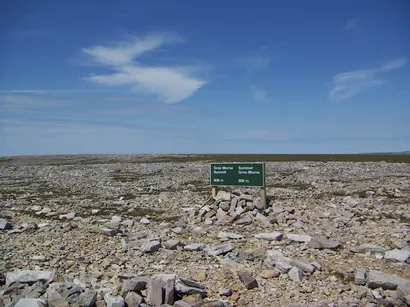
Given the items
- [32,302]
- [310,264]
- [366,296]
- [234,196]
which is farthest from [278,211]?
[32,302]

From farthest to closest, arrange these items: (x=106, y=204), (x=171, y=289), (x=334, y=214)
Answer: (x=106, y=204)
(x=334, y=214)
(x=171, y=289)

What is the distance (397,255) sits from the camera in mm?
10461

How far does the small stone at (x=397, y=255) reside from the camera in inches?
405

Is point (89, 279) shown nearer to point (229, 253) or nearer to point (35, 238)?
point (229, 253)

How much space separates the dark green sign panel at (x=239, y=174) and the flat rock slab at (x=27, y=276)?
1084 centimetres

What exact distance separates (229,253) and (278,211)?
6134mm

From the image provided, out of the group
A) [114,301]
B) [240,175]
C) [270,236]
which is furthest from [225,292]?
[240,175]

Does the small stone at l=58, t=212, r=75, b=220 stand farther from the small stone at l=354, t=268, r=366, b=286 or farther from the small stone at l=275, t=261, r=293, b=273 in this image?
the small stone at l=354, t=268, r=366, b=286

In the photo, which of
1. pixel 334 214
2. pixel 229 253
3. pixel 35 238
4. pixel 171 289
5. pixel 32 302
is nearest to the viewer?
pixel 32 302

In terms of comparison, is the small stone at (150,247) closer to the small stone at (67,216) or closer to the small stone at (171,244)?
the small stone at (171,244)

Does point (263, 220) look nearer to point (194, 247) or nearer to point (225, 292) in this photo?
point (194, 247)

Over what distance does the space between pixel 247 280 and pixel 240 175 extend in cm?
987

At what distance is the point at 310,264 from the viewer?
9.76m

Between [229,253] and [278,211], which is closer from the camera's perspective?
[229,253]
